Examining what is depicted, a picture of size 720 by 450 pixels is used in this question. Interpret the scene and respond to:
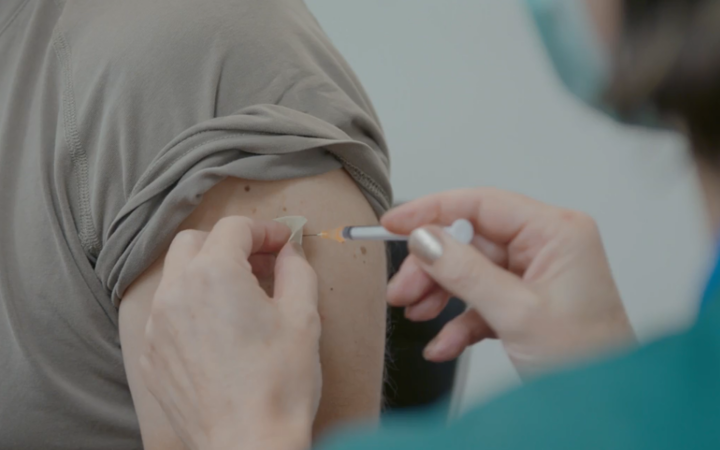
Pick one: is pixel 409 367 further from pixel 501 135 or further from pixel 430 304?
Result: pixel 501 135

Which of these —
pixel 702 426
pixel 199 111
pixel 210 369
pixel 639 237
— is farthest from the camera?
pixel 639 237

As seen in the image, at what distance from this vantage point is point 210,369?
583 mm

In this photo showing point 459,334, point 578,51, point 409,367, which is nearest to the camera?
point 578,51

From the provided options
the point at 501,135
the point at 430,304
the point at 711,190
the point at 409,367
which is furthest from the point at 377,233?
the point at 501,135

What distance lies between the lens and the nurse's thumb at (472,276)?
0.51 meters

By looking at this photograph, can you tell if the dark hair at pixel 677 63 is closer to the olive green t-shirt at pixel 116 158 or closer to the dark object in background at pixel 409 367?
the olive green t-shirt at pixel 116 158

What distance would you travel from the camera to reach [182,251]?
65cm

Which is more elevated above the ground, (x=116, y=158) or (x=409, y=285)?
(x=116, y=158)

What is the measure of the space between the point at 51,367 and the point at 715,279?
2.47 feet

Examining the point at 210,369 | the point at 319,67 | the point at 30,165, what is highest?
the point at 319,67

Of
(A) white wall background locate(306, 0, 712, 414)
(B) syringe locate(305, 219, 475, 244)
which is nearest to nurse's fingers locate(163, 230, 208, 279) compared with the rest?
(B) syringe locate(305, 219, 475, 244)

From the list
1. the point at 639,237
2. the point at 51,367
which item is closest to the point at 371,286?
the point at 51,367

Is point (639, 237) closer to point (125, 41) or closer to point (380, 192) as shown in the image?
point (380, 192)

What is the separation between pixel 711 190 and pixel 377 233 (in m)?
0.35
